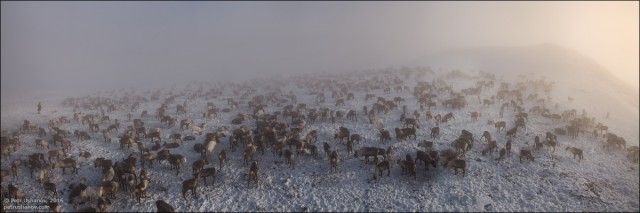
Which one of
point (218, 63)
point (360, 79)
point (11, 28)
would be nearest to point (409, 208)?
point (360, 79)

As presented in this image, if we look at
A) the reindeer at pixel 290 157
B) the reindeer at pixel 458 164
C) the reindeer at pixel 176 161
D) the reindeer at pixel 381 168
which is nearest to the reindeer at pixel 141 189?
the reindeer at pixel 176 161

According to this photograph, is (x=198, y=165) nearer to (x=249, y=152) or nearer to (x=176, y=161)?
(x=176, y=161)

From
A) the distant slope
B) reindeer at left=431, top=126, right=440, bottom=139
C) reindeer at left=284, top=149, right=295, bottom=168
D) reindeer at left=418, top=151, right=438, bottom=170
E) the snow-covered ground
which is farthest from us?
the distant slope

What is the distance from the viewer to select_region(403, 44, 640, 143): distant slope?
36.5 m

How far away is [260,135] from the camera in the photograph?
933 inches

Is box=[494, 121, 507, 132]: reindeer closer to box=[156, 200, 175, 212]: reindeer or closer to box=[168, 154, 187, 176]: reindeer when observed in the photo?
box=[168, 154, 187, 176]: reindeer

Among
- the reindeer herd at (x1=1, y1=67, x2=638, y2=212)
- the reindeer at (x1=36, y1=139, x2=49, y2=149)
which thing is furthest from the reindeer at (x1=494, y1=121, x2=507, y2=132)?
the reindeer at (x1=36, y1=139, x2=49, y2=149)

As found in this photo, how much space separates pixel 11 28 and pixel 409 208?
878 feet

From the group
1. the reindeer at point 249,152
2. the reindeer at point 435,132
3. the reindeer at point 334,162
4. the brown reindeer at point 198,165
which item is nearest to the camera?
the brown reindeer at point 198,165

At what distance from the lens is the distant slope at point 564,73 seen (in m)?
36.5

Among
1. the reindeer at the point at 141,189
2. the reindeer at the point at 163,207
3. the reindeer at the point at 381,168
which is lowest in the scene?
the reindeer at the point at 163,207

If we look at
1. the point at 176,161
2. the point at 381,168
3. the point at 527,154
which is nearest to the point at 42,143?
the point at 176,161

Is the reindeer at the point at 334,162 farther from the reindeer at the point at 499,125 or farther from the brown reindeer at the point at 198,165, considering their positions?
the reindeer at the point at 499,125

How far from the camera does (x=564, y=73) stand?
5156 cm
